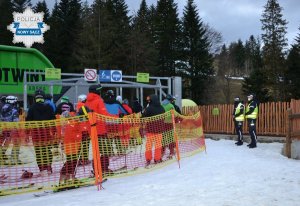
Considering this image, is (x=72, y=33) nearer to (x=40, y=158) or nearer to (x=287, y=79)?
(x=287, y=79)

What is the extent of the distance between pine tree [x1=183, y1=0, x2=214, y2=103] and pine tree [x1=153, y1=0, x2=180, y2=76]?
1.60 meters

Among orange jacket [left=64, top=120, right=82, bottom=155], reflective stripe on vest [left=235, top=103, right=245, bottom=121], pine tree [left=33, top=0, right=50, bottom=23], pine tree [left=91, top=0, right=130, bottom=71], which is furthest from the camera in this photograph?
pine tree [left=33, top=0, right=50, bottom=23]

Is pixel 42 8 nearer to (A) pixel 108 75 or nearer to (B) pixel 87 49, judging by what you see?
(B) pixel 87 49

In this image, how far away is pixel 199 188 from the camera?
7.26 metres

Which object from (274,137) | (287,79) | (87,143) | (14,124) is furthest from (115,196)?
(287,79)

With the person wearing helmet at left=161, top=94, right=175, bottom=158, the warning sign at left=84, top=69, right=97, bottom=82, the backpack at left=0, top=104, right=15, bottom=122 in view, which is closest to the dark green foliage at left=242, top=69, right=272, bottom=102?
the warning sign at left=84, top=69, right=97, bottom=82

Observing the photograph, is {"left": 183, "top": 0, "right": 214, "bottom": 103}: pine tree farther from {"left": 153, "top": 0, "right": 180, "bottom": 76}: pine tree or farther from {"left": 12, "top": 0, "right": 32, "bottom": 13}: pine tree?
{"left": 12, "top": 0, "right": 32, "bottom": 13}: pine tree

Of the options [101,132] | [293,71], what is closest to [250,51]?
[293,71]

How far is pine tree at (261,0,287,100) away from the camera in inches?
1790

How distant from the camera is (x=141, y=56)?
44.8 meters

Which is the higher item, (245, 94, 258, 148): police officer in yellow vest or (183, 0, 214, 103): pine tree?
(183, 0, 214, 103): pine tree

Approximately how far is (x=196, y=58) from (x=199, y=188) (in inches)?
1680

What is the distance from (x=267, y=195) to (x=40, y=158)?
3.93 meters

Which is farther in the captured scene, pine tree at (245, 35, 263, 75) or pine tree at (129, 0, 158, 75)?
pine tree at (245, 35, 263, 75)
